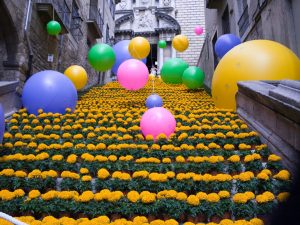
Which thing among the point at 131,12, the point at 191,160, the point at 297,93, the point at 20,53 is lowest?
the point at 191,160

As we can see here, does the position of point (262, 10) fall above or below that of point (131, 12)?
below

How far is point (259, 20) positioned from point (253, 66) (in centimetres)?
481

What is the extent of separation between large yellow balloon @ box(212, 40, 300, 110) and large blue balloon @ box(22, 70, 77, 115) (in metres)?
3.66

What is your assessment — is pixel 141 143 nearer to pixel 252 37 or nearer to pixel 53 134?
pixel 53 134

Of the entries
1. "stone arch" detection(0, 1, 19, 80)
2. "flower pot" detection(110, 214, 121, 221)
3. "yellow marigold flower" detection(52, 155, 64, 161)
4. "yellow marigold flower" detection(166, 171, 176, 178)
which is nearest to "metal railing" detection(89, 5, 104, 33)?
"stone arch" detection(0, 1, 19, 80)

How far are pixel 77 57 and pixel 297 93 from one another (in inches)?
601

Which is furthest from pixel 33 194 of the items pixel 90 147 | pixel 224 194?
pixel 224 194

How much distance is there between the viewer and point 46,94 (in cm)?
683

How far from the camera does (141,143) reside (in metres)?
4.75

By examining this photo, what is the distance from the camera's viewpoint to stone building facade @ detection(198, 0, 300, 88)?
7.74 m

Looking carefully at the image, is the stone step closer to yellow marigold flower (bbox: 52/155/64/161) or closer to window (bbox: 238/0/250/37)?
yellow marigold flower (bbox: 52/155/64/161)

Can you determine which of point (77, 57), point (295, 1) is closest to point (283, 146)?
point (295, 1)

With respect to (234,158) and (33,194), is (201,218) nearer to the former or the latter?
(234,158)

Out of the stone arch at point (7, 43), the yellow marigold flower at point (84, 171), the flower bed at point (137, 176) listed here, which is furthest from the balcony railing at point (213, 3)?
the yellow marigold flower at point (84, 171)
